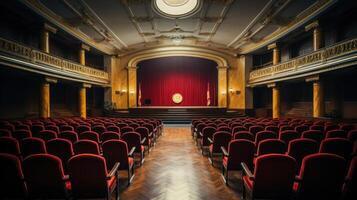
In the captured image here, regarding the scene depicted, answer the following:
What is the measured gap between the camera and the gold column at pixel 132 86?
774 inches

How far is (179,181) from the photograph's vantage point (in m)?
3.98

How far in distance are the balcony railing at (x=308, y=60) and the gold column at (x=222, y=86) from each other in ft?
10.8

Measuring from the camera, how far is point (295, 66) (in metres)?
12.2

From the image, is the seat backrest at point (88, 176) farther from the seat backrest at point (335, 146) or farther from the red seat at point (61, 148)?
the seat backrest at point (335, 146)

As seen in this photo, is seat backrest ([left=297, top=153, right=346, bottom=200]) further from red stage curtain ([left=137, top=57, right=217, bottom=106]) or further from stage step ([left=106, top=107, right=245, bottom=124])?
red stage curtain ([left=137, top=57, right=217, bottom=106])

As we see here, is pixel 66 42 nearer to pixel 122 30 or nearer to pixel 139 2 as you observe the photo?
pixel 122 30

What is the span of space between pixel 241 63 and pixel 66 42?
14176 millimetres

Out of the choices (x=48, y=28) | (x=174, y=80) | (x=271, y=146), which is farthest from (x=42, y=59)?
(x=174, y=80)

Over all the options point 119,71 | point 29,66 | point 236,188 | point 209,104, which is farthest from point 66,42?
point 236,188

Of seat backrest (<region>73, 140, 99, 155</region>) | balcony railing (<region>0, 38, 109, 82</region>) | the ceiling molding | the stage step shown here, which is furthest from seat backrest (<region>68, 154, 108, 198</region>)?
the stage step

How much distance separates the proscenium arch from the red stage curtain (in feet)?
5.47

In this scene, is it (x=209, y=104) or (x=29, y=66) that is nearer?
(x=29, y=66)

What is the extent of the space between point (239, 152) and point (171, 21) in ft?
38.9

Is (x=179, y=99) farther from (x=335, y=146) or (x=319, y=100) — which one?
(x=335, y=146)
